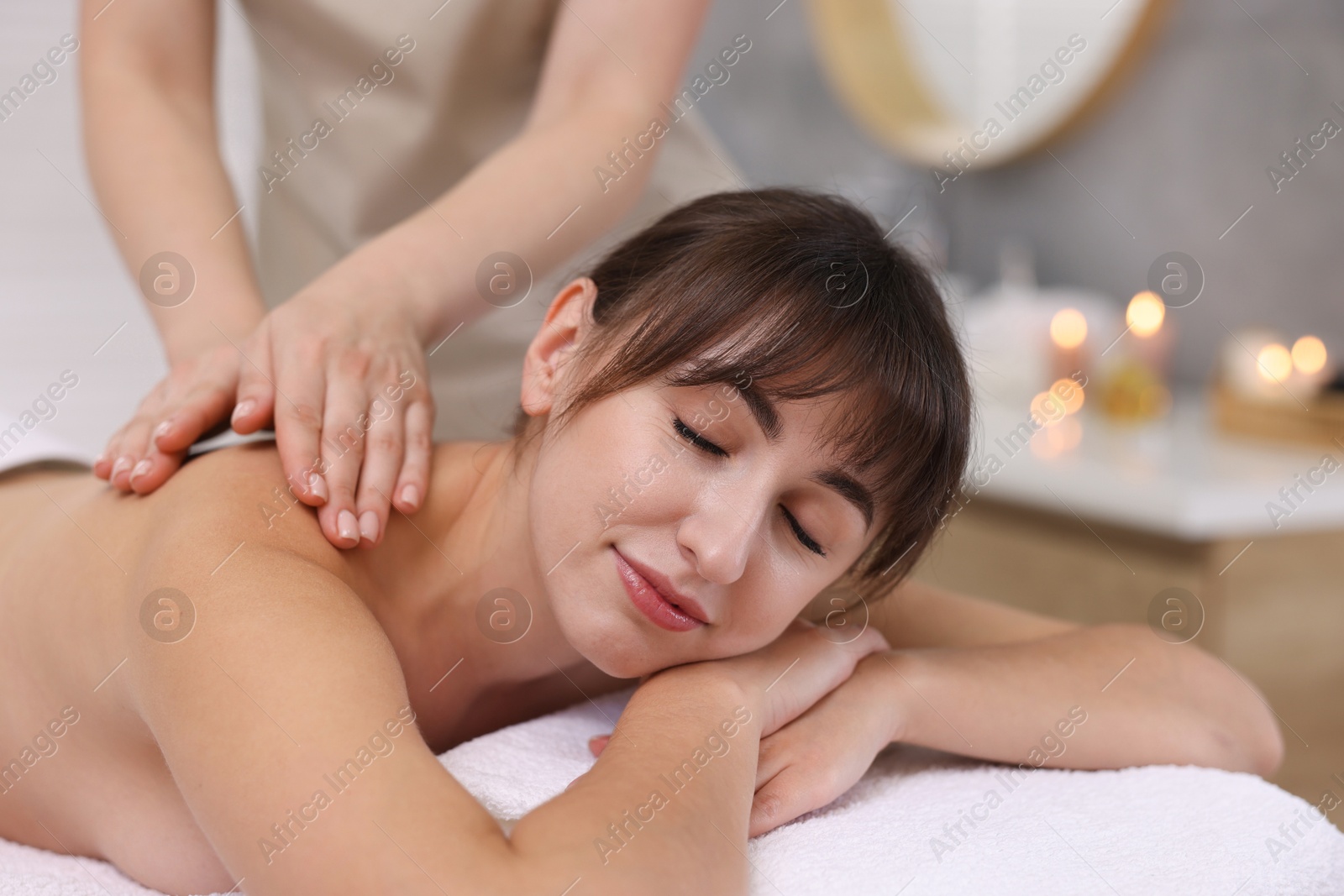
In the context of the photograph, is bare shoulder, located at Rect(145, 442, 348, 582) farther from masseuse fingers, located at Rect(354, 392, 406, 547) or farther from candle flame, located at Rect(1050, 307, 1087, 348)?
candle flame, located at Rect(1050, 307, 1087, 348)

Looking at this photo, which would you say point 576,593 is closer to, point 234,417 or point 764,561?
point 764,561

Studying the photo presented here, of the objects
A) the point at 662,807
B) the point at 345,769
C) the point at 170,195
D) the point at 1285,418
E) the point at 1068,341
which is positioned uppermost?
the point at 170,195

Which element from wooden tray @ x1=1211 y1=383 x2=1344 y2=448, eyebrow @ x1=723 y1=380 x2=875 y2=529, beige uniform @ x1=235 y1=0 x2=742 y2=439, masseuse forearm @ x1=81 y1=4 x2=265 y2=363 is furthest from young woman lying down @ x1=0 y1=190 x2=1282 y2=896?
wooden tray @ x1=1211 y1=383 x2=1344 y2=448

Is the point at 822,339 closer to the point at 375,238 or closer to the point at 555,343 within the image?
the point at 555,343

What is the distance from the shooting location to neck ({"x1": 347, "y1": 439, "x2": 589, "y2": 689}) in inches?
36.4

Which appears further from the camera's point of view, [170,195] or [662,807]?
[170,195]

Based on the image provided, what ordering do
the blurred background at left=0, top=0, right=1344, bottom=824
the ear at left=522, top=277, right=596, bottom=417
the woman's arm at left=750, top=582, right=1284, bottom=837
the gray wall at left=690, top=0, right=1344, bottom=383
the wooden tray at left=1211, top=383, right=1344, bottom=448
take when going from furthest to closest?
the gray wall at left=690, top=0, right=1344, bottom=383, the wooden tray at left=1211, top=383, right=1344, bottom=448, the blurred background at left=0, top=0, right=1344, bottom=824, the ear at left=522, top=277, right=596, bottom=417, the woman's arm at left=750, top=582, right=1284, bottom=837

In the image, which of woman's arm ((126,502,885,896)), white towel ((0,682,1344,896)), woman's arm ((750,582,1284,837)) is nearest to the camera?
woman's arm ((126,502,885,896))

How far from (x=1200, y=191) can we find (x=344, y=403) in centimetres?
189

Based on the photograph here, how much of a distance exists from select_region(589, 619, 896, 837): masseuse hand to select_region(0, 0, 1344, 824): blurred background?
1.40 feet

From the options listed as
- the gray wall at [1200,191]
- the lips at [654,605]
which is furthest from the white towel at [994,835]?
the gray wall at [1200,191]

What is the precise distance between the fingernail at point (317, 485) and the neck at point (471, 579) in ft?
0.31

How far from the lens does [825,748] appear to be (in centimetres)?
80

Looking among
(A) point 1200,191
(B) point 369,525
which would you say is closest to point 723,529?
(B) point 369,525
